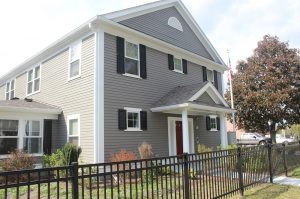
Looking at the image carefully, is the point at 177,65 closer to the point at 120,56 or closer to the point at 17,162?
the point at 120,56

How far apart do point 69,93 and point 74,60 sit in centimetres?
156

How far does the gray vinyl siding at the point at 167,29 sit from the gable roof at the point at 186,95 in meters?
2.98

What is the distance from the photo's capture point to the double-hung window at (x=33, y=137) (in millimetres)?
13227

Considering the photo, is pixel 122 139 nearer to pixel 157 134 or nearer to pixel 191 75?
pixel 157 134

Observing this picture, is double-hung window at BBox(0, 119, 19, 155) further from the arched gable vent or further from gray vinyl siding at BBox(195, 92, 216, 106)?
the arched gable vent

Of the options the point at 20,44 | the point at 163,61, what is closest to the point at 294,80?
the point at 163,61

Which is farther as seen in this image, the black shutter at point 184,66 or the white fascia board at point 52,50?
the black shutter at point 184,66

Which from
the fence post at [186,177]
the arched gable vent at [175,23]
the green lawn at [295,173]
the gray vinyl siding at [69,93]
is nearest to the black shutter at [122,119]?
the gray vinyl siding at [69,93]

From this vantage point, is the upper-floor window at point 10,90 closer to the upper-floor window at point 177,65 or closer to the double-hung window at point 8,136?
the double-hung window at point 8,136

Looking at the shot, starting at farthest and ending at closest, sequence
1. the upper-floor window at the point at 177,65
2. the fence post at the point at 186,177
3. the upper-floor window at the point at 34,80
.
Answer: the upper-floor window at the point at 34,80, the upper-floor window at the point at 177,65, the fence post at the point at 186,177

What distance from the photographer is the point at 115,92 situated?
12.5 metres

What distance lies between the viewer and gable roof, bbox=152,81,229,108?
13203mm

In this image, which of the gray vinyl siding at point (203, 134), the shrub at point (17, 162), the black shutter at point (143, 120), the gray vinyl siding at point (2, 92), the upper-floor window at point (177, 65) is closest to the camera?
the shrub at point (17, 162)

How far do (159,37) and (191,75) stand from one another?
3309 mm
